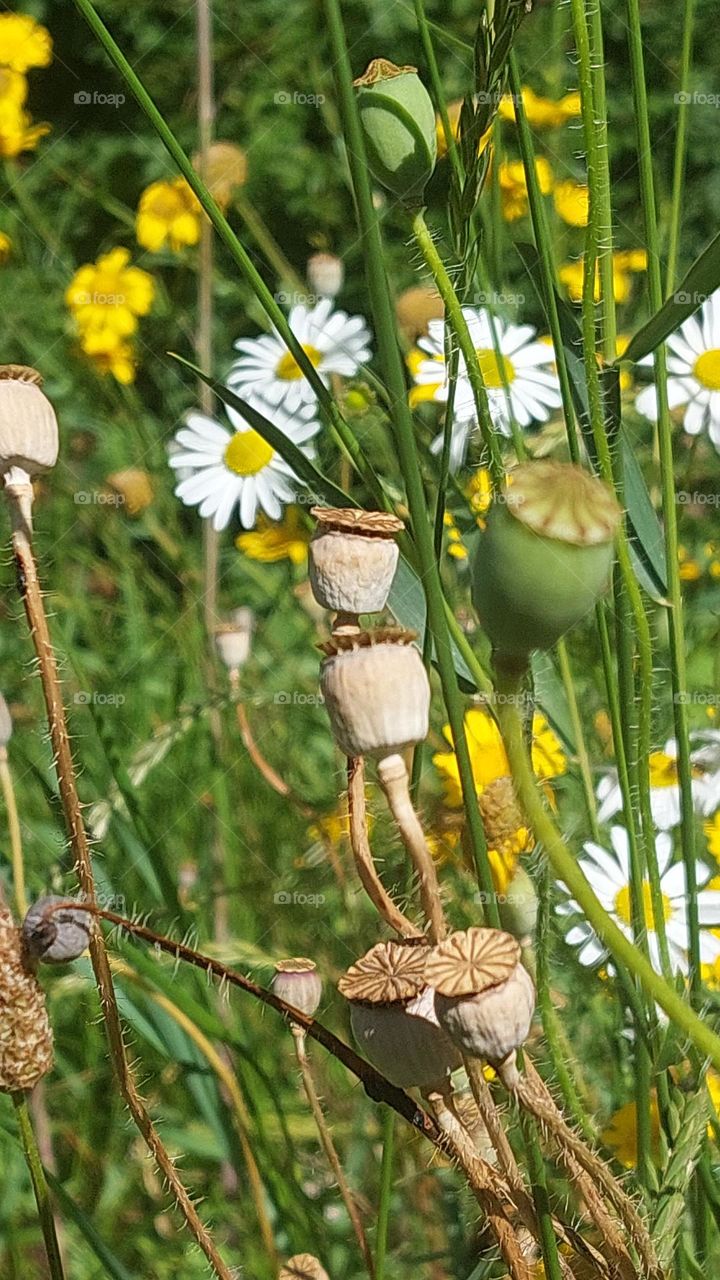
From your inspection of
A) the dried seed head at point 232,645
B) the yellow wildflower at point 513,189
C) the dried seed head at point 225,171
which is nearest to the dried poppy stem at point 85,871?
the dried seed head at point 232,645

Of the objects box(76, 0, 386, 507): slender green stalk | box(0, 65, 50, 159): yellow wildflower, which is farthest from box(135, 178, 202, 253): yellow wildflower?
box(76, 0, 386, 507): slender green stalk

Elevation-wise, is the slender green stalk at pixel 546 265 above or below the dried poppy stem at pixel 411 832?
above

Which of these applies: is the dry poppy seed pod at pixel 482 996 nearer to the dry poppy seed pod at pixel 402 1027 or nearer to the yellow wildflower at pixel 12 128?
the dry poppy seed pod at pixel 402 1027

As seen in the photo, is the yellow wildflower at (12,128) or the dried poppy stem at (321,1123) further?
the yellow wildflower at (12,128)

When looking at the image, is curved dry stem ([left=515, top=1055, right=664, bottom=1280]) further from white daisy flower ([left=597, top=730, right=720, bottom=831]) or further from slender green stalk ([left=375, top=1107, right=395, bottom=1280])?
white daisy flower ([left=597, top=730, right=720, bottom=831])

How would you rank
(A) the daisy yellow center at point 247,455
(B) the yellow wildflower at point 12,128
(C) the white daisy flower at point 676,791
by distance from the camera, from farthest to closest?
(B) the yellow wildflower at point 12,128, (A) the daisy yellow center at point 247,455, (C) the white daisy flower at point 676,791

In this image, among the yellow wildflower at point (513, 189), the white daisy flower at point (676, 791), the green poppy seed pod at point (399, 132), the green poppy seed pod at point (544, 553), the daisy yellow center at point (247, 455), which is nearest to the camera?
the green poppy seed pod at point (544, 553)
